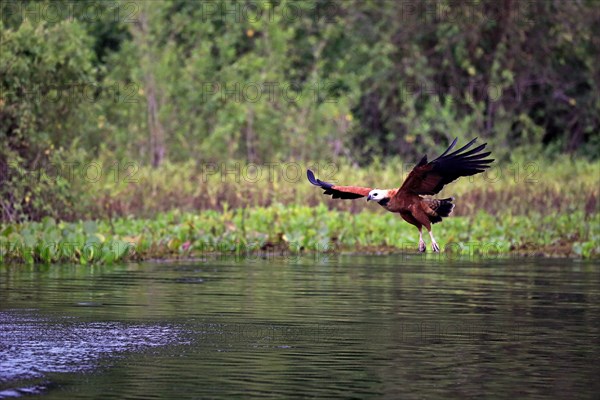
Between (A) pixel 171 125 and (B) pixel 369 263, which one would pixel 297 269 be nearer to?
(B) pixel 369 263

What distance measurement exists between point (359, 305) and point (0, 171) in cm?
816

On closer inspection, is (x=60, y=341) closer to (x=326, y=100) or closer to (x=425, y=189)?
(x=425, y=189)

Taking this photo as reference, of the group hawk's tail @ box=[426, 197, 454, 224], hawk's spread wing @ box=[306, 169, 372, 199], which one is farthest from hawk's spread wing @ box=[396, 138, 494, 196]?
hawk's spread wing @ box=[306, 169, 372, 199]

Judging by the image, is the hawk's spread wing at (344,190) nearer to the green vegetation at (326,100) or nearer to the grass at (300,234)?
the grass at (300,234)

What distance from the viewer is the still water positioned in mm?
8539

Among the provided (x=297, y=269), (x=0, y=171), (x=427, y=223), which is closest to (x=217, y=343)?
(x=427, y=223)

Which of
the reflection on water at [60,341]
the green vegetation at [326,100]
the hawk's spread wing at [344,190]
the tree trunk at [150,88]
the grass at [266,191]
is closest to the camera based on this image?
the reflection on water at [60,341]

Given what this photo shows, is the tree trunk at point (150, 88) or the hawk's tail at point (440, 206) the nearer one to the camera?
the hawk's tail at point (440, 206)

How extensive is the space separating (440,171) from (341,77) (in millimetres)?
19926

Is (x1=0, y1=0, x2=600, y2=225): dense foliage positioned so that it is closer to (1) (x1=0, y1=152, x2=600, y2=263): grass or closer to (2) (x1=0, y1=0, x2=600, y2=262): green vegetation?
(2) (x1=0, y1=0, x2=600, y2=262): green vegetation

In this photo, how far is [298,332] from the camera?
11.0 m

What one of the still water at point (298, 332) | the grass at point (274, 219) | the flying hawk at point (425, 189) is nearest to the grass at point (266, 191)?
the grass at point (274, 219)

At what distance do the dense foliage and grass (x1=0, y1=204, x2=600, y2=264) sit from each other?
665 cm

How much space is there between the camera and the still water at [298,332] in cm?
854
